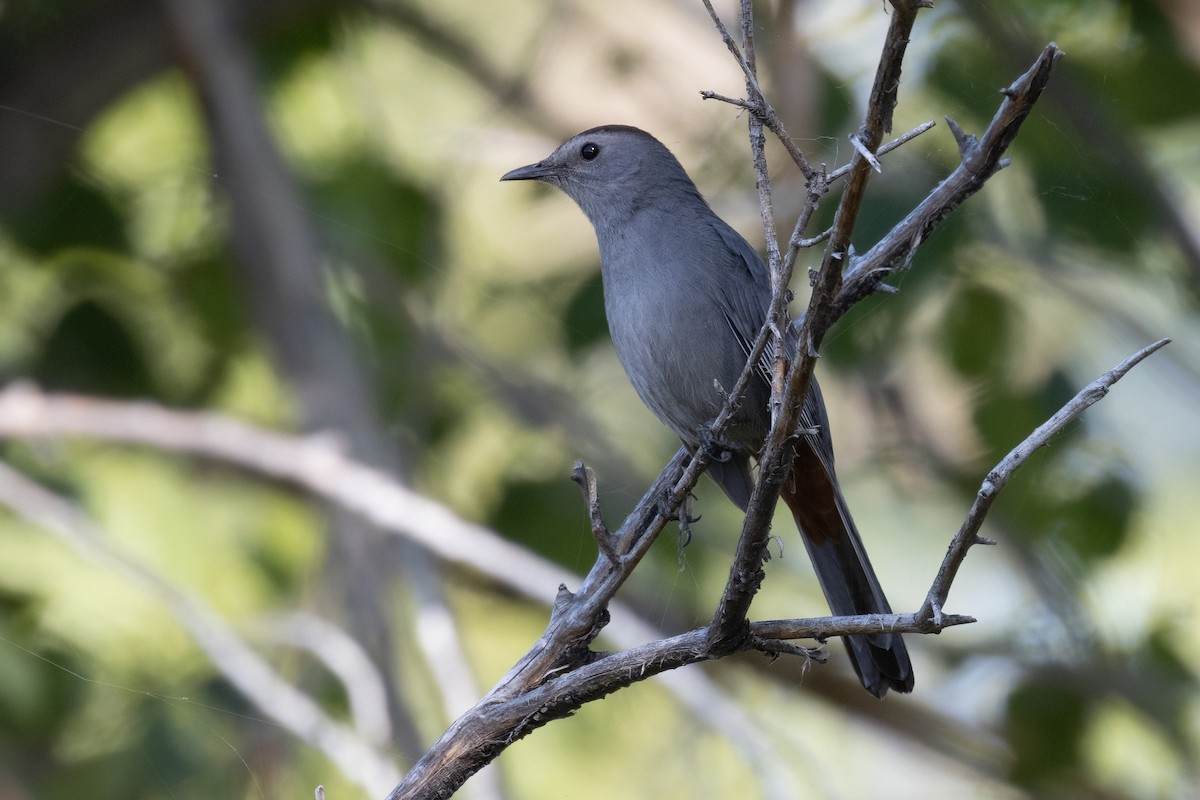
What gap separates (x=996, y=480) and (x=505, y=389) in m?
4.08

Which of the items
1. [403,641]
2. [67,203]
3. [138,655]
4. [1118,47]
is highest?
[1118,47]

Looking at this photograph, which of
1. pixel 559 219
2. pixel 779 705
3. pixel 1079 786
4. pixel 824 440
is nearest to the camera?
pixel 824 440

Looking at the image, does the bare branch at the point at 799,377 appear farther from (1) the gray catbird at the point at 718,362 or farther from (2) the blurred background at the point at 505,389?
(2) the blurred background at the point at 505,389

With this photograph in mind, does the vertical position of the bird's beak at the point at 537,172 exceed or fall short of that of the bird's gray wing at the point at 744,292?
it exceeds it

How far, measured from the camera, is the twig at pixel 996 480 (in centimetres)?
205

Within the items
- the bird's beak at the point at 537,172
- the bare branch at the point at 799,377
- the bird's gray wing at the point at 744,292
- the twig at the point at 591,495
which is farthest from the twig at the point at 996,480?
the bird's beak at the point at 537,172

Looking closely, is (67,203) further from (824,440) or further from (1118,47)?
(1118,47)

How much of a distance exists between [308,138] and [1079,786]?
5.06 meters

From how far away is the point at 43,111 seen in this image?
20.2 feet

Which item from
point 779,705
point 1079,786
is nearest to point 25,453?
point 779,705

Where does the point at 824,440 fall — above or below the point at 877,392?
below

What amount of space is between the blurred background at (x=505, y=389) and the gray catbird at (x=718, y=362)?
510 mm

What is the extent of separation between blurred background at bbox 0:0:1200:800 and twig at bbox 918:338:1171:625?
5.53 feet

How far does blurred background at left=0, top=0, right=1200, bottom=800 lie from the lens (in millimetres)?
4809
